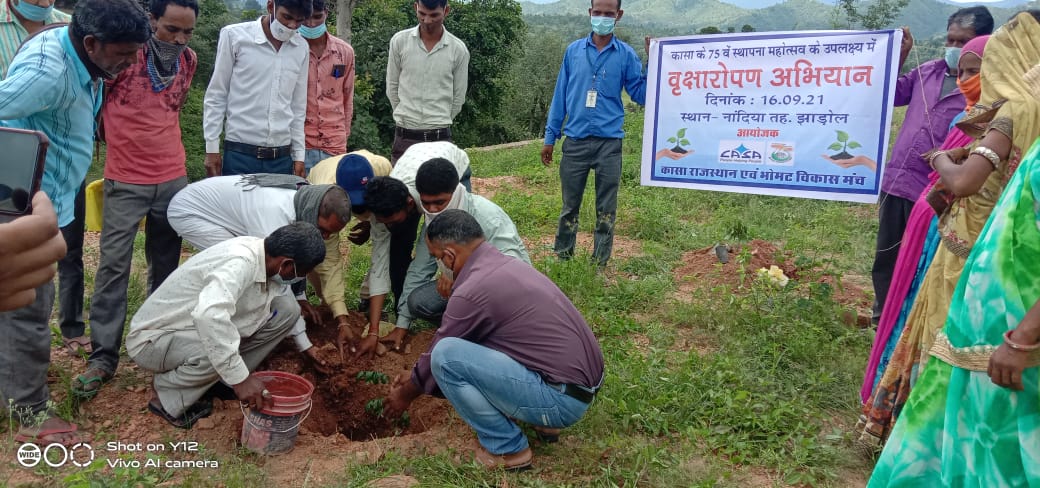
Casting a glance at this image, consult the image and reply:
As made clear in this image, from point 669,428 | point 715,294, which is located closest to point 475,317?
point 669,428

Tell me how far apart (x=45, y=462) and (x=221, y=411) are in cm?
77

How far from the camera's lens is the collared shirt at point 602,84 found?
532 centimetres

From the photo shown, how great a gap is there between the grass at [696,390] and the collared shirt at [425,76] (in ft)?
4.39

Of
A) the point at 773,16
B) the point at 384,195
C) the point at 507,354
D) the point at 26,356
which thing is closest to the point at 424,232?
the point at 384,195

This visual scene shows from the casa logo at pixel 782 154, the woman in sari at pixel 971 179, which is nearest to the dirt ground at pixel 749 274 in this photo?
the casa logo at pixel 782 154

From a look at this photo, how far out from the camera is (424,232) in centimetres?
400

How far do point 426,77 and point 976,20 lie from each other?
12.1ft

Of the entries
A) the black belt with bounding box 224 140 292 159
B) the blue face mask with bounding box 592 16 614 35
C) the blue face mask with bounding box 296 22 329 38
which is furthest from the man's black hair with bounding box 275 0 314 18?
the blue face mask with bounding box 592 16 614 35

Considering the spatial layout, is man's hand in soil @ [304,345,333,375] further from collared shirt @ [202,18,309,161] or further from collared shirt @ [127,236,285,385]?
collared shirt @ [202,18,309,161]

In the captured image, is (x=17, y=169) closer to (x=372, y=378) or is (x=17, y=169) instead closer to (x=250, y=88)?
(x=372, y=378)

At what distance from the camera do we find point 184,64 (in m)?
3.80

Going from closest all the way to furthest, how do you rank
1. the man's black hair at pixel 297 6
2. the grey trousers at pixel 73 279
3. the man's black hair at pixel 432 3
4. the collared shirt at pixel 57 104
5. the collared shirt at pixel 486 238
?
1. the collared shirt at pixel 57 104
2. the grey trousers at pixel 73 279
3. the collared shirt at pixel 486 238
4. the man's black hair at pixel 297 6
5. the man's black hair at pixel 432 3

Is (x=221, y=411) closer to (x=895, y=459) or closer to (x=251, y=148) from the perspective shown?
(x=251, y=148)

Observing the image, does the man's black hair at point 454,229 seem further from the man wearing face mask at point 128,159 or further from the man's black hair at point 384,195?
the man wearing face mask at point 128,159
